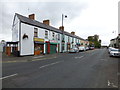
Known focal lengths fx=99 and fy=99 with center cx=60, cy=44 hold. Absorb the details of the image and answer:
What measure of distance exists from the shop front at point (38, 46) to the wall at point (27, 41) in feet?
3.72

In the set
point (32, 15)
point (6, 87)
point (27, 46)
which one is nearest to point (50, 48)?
point (27, 46)

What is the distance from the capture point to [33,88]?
4.54m

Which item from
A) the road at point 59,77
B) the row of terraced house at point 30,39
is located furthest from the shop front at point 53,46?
the road at point 59,77

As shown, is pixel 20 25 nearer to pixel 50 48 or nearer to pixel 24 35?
pixel 24 35

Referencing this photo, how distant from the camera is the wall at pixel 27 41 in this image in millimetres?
19283

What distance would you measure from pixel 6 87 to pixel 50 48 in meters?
23.0

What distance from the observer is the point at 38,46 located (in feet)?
77.2

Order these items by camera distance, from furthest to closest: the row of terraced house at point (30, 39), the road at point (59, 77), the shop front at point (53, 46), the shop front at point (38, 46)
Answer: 1. the shop front at point (53, 46)
2. the shop front at point (38, 46)
3. the row of terraced house at point (30, 39)
4. the road at point (59, 77)

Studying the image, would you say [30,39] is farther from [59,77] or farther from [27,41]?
[59,77]

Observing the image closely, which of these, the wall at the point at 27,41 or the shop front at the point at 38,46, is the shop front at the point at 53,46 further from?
the wall at the point at 27,41

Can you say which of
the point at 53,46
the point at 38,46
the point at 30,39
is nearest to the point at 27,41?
the point at 30,39

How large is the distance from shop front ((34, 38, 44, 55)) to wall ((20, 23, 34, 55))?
3.72 feet

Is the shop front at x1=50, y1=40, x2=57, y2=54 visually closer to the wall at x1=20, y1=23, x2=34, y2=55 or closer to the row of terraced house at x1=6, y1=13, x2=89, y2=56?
the row of terraced house at x1=6, y1=13, x2=89, y2=56

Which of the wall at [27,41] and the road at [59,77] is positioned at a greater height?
the wall at [27,41]
